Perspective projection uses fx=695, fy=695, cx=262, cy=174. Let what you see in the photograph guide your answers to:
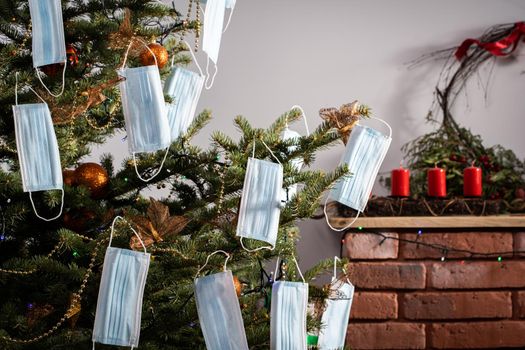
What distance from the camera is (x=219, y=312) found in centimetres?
95

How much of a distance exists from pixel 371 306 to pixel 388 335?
112mm

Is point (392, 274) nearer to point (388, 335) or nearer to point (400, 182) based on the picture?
point (388, 335)

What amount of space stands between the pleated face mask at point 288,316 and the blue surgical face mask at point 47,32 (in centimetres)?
42

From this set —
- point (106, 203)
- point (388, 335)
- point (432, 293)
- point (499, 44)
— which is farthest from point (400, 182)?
point (106, 203)

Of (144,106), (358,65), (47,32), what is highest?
(358,65)

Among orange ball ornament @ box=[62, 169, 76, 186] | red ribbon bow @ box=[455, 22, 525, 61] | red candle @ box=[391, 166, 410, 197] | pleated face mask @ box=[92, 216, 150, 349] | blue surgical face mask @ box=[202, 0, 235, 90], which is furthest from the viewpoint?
red ribbon bow @ box=[455, 22, 525, 61]

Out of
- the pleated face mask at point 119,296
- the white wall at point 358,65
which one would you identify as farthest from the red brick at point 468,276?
the pleated face mask at point 119,296

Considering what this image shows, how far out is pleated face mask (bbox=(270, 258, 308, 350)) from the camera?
3.24 feet

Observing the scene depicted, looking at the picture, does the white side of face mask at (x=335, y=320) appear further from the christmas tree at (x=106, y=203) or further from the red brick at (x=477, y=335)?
the red brick at (x=477, y=335)

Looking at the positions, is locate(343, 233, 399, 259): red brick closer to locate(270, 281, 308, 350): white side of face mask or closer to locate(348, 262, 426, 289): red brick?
locate(348, 262, 426, 289): red brick

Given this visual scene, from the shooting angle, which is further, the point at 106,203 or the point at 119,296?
the point at 106,203

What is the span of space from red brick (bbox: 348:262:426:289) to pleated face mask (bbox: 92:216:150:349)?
57.3 inches

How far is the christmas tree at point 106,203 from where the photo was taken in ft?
3.25

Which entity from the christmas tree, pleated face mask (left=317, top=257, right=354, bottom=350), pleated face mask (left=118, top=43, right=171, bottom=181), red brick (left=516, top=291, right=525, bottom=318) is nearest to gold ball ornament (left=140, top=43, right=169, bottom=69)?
the christmas tree
